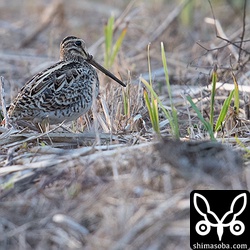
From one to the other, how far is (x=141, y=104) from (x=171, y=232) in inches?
91.8

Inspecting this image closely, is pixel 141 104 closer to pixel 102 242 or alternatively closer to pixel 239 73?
pixel 239 73

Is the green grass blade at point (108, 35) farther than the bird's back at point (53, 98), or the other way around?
the green grass blade at point (108, 35)

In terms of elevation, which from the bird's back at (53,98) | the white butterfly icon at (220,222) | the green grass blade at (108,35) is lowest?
the white butterfly icon at (220,222)

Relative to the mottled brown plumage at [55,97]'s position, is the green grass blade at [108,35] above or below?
above

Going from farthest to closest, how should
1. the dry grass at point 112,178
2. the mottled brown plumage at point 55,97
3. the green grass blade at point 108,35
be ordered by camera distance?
the green grass blade at point 108,35, the mottled brown plumage at point 55,97, the dry grass at point 112,178

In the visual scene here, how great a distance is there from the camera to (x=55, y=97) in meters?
5.21

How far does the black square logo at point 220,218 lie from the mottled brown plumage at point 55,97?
182cm

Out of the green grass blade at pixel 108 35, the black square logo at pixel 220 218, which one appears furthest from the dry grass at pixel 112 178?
the green grass blade at pixel 108 35

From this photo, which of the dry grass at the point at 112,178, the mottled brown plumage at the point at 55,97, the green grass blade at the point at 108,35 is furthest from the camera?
the green grass blade at the point at 108,35

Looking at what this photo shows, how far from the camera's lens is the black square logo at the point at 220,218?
11.0 ft

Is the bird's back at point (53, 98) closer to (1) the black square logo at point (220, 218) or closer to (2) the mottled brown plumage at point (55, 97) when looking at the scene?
(2) the mottled brown plumage at point (55, 97)

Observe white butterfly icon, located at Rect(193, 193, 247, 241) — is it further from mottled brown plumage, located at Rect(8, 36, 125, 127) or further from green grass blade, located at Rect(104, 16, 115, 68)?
green grass blade, located at Rect(104, 16, 115, 68)

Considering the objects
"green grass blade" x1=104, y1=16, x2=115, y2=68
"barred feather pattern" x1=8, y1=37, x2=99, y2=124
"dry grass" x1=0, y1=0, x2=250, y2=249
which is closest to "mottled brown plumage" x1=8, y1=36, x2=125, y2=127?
"barred feather pattern" x1=8, y1=37, x2=99, y2=124

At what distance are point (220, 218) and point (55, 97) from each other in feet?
6.88
